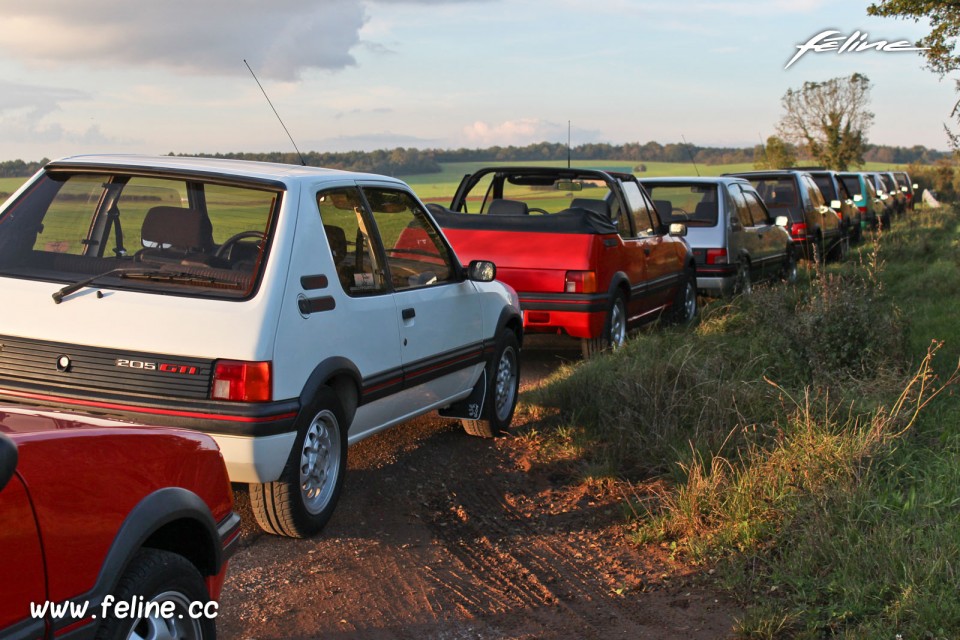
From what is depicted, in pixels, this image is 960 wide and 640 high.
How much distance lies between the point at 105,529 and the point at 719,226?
457 inches

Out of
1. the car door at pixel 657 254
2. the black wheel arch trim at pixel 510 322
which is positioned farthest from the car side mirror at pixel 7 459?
the car door at pixel 657 254

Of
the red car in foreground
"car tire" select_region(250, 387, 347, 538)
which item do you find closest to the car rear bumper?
"car tire" select_region(250, 387, 347, 538)

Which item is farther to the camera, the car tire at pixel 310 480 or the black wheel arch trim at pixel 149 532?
the car tire at pixel 310 480

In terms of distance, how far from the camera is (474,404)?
725 cm

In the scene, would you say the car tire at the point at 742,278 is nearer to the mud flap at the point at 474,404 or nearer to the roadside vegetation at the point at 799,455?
the roadside vegetation at the point at 799,455

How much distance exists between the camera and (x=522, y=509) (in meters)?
5.92

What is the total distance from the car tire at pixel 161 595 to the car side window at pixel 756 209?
12.7 metres

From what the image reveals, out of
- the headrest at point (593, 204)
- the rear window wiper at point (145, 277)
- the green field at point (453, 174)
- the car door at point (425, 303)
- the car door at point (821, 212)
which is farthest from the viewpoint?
the green field at point (453, 174)

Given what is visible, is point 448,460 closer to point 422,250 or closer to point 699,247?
point 422,250

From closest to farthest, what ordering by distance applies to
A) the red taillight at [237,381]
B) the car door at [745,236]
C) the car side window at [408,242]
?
the red taillight at [237,381], the car side window at [408,242], the car door at [745,236]

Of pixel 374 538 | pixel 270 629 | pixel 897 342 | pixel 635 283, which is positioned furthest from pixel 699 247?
pixel 270 629

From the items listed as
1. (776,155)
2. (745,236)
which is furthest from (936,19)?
(776,155)

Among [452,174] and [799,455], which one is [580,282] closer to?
[799,455]

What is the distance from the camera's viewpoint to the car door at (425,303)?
6.05 m
